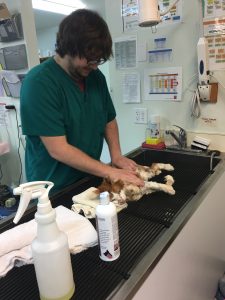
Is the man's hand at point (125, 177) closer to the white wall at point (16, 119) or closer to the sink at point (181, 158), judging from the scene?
the sink at point (181, 158)

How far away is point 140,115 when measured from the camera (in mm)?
1862

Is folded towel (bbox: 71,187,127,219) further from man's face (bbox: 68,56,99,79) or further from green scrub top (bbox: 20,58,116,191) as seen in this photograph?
man's face (bbox: 68,56,99,79)

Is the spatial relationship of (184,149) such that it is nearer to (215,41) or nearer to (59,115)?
(215,41)

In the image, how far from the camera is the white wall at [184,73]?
1.53 meters

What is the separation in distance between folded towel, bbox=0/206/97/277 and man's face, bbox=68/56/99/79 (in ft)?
1.85

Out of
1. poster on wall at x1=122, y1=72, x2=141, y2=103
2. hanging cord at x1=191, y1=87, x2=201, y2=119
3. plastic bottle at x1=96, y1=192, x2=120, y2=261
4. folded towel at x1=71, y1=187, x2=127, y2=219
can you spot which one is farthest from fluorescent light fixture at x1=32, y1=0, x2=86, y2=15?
plastic bottle at x1=96, y1=192, x2=120, y2=261

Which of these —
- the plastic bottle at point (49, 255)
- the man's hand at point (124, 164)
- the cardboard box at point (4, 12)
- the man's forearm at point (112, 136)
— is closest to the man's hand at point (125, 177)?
the man's hand at point (124, 164)

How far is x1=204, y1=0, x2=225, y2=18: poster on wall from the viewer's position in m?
1.41

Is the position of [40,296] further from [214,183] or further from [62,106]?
[214,183]

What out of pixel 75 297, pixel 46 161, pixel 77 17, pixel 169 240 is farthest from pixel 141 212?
pixel 77 17

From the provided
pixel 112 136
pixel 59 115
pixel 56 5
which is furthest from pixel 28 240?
pixel 56 5

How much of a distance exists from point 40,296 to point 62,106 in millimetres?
712

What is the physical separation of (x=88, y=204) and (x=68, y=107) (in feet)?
1.36

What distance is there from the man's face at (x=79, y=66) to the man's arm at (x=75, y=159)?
27 centimetres
